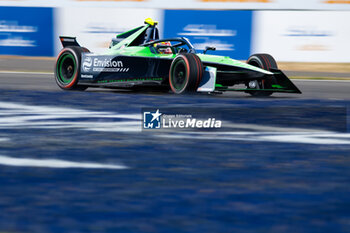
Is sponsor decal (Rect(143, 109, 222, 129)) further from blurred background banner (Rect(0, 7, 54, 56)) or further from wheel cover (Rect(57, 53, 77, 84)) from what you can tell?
blurred background banner (Rect(0, 7, 54, 56))

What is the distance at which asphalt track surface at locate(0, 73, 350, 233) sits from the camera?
10.8 feet

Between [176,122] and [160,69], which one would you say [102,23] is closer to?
[160,69]

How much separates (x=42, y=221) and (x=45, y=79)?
10.0 meters

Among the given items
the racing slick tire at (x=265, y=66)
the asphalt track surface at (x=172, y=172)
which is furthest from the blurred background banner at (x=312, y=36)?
the asphalt track surface at (x=172, y=172)

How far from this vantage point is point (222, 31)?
17453 millimetres

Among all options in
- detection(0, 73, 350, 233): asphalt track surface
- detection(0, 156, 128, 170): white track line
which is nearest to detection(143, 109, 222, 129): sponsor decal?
detection(0, 73, 350, 233): asphalt track surface

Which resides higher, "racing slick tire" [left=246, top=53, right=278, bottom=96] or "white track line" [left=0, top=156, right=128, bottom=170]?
"racing slick tire" [left=246, top=53, right=278, bottom=96]

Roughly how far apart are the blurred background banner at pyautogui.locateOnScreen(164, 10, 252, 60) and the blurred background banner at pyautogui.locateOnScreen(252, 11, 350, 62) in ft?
2.87

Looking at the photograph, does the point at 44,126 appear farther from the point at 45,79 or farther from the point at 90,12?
the point at 90,12

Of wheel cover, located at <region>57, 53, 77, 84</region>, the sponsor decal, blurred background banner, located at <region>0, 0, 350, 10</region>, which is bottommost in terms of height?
the sponsor decal

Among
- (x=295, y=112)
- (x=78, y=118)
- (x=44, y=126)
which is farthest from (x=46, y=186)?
(x=295, y=112)

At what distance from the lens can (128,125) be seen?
6.52 metres

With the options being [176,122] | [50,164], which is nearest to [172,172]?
[50,164]

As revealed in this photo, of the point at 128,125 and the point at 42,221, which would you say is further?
the point at 128,125
